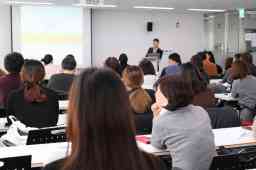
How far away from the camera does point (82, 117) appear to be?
3.93 ft

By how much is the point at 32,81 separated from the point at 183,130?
1719 millimetres

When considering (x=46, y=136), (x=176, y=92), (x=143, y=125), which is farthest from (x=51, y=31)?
(x=176, y=92)

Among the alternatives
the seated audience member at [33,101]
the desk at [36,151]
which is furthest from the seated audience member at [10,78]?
the desk at [36,151]

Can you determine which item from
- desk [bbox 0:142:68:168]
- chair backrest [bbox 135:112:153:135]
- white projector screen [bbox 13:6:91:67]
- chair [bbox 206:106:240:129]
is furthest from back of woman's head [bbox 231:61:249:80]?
white projector screen [bbox 13:6:91:67]

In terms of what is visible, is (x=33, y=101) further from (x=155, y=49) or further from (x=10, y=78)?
(x=155, y=49)

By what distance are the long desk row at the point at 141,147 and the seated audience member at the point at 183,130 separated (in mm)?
190

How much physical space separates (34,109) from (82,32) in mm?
9550

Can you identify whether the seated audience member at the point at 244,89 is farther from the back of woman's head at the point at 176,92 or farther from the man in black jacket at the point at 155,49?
the man in black jacket at the point at 155,49

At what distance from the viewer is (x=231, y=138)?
10.6 ft

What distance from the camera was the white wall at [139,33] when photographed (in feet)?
45.5

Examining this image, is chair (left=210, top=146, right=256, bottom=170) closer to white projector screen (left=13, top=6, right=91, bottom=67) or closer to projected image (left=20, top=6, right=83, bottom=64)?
white projector screen (left=13, top=6, right=91, bottom=67)

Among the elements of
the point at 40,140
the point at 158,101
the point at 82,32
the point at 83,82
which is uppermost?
the point at 82,32

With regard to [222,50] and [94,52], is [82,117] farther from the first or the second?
[222,50]

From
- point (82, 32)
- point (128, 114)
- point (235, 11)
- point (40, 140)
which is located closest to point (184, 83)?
point (40, 140)
